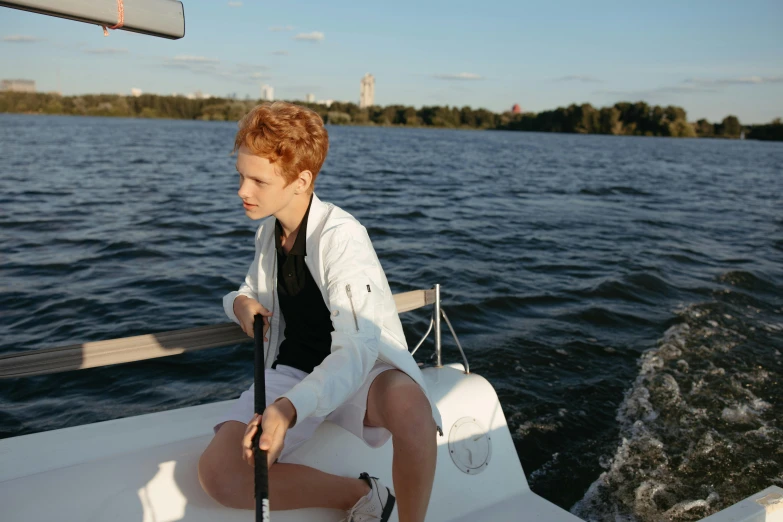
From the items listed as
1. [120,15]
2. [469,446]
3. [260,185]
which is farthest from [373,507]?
[120,15]

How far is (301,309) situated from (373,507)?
28.3 inches

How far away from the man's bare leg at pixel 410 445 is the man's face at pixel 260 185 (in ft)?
2.33

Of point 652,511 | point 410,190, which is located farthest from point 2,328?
point 410,190

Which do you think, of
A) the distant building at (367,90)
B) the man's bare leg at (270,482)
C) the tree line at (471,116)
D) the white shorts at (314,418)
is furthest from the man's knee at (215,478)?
the distant building at (367,90)

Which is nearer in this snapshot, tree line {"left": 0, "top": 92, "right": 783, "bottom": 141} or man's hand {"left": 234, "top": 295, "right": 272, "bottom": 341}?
man's hand {"left": 234, "top": 295, "right": 272, "bottom": 341}

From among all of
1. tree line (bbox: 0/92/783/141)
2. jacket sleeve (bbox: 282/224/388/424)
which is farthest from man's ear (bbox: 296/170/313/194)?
tree line (bbox: 0/92/783/141)

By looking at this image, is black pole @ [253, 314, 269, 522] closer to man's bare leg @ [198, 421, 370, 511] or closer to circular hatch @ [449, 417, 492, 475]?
man's bare leg @ [198, 421, 370, 511]

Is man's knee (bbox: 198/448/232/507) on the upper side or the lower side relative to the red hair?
lower

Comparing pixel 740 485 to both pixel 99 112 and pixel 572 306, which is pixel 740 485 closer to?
pixel 572 306

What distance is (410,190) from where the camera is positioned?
1727cm

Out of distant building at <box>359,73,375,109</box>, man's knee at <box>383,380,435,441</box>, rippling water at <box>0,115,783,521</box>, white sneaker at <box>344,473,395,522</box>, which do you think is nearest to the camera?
man's knee at <box>383,380,435,441</box>

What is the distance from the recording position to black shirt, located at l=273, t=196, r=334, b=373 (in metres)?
2.12

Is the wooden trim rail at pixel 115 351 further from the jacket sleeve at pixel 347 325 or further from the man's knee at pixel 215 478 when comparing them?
the jacket sleeve at pixel 347 325

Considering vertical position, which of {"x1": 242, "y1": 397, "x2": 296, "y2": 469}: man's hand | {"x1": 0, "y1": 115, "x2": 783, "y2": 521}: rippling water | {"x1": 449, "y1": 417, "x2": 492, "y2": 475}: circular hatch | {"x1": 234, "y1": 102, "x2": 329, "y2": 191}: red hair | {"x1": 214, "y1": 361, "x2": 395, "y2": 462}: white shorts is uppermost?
{"x1": 234, "y1": 102, "x2": 329, "y2": 191}: red hair
